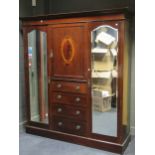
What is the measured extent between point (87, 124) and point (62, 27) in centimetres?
147

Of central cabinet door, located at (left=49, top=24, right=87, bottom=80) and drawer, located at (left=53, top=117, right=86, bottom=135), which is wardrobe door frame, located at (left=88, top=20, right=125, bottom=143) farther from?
drawer, located at (left=53, top=117, right=86, bottom=135)

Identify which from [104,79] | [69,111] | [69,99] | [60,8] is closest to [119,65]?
[104,79]

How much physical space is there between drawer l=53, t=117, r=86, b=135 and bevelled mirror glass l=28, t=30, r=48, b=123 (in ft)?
0.81

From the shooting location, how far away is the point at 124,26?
2799 millimetres

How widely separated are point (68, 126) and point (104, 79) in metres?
0.92

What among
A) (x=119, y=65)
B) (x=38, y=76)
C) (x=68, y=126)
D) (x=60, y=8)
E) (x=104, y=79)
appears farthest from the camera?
(x=60, y=8)

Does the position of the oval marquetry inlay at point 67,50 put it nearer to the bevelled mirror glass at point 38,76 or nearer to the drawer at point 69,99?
the bevelled mirror glass at point 38,76

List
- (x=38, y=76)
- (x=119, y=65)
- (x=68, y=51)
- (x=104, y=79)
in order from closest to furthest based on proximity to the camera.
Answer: (x=119, y=65)
(x=104, y=79)
(x=68, y=51)
(x=38, y=76)

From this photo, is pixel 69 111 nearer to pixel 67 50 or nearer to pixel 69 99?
pixel 69 99

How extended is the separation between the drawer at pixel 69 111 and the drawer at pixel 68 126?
0.26 feet

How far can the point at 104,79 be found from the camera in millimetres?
3119

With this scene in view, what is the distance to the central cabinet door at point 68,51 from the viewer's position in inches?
123
